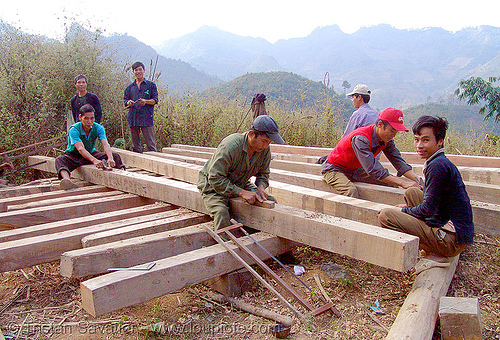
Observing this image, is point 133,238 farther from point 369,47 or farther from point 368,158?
point 369,47

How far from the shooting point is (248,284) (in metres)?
2.64

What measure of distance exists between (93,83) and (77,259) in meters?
6.65

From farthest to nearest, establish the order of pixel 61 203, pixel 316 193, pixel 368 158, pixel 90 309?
1. pixel 61 203
2. pixel 368 158
3. pixel 316 193
4. pixel 90 309

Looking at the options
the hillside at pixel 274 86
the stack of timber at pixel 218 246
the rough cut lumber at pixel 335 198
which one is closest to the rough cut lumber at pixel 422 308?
the stack of timber at pixel 218 246

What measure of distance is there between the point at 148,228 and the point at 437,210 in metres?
2.11

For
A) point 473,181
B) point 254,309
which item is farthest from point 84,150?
point 473,181

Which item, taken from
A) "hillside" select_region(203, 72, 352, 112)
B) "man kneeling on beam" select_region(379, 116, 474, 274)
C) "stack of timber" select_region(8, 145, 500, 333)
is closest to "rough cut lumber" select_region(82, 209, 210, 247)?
"stack of timber" select_region(8, 145, 500, 333)

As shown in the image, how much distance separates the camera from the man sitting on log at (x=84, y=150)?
15.6 feet

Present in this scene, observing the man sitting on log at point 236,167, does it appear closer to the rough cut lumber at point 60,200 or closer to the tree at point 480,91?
the rough cut lumber at point 60,200

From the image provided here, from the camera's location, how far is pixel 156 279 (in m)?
2.12

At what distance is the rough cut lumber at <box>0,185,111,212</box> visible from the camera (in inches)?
152

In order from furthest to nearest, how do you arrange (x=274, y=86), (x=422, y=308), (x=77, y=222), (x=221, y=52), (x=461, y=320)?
(x=221, y=52) < (x=274, y=86) < (x=77, y=222) < (x=422, y=308) < (x=461, y=320)

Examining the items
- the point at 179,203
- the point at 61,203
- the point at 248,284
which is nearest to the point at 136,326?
the point at 248,284

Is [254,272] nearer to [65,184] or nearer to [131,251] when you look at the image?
[131,251]
